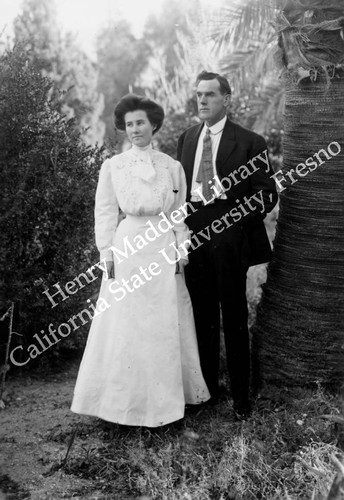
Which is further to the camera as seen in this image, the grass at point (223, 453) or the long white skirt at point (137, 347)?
the long white skirt at point (137, 347)

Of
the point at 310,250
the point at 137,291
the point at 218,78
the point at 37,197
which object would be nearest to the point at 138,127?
the point at 218,78

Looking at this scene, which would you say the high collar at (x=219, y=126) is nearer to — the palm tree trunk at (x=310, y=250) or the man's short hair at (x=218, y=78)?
the man's short hair at (x=218, y=78)

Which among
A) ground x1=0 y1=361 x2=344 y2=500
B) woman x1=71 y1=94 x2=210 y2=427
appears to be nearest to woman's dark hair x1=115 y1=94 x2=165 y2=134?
woman x1=71 y1=94 x2=210 y2=427

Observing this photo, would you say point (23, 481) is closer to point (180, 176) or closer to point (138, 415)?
point (138, 415)

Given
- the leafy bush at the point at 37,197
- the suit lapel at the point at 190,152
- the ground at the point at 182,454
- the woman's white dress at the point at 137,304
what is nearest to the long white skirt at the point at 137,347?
the woman's white dress at the point at 137,304

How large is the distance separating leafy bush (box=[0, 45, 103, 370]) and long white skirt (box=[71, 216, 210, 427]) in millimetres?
980

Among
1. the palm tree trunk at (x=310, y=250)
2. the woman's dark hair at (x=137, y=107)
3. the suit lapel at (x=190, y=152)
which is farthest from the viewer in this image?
the suit lapel at (x=190, y=152)

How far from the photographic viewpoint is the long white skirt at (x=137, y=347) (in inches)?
151

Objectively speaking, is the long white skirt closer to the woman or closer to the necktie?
the woman

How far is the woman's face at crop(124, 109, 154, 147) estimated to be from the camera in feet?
12.6

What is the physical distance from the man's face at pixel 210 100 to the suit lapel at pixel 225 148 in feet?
0.47

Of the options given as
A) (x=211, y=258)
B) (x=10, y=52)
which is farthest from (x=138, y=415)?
(x=10, y=52)

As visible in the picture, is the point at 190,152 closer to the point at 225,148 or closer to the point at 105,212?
the point at 225,148

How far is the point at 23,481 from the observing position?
3.33 metres
